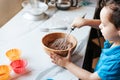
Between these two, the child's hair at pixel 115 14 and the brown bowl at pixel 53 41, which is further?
the brown bowl at pixel 53 41

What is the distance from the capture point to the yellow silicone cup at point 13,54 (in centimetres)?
111

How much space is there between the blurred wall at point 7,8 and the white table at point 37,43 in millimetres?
360

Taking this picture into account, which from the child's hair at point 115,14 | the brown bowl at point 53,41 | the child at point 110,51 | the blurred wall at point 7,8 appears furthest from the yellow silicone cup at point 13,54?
the blurred wall at point 7,8

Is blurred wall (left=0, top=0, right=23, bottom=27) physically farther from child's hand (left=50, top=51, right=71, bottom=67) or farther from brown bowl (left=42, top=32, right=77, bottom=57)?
child's hand (left=50, top=51, right=71, bottom=67)

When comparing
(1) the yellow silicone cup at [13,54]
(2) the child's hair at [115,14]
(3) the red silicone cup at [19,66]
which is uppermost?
(2) the child's hair at [115,14]

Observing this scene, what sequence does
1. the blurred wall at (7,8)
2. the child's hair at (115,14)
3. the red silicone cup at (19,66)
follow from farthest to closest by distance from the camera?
1. the blurred wall at (7,8)
2. the red silicone cup at (19,66)
3. the child's hair at (115,14)

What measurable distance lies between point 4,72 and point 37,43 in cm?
34

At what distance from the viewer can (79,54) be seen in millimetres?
1193

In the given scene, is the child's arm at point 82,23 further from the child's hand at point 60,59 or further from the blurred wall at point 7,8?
the blurred wall at point 7,8

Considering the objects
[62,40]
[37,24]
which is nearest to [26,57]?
[62,40]

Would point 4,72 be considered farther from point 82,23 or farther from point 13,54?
point 82,23

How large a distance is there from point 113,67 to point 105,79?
0.23 feet

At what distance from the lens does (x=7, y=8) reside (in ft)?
6.57

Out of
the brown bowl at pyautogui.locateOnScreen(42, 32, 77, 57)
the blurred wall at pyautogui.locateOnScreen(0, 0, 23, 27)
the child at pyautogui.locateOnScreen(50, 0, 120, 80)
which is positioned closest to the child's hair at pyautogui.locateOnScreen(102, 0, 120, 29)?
the child at pyautogui.locateOnScreen(50, 0, 120, 80)
